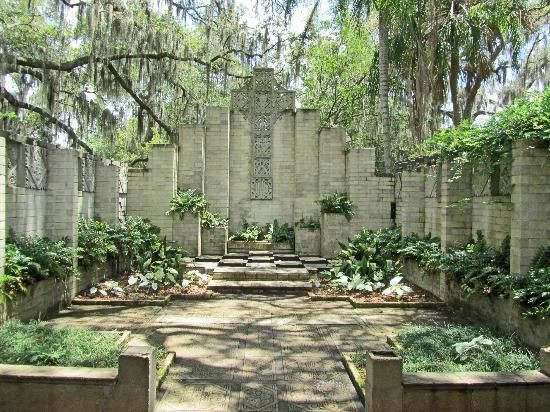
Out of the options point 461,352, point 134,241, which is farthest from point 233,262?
point 461,352

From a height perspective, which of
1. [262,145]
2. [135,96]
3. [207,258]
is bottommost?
[207,258]

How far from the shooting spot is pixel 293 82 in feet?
71.3

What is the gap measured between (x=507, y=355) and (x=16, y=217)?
21.8ft

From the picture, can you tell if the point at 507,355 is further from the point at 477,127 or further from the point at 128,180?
the point at 128,180

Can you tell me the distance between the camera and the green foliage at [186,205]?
1359 cm

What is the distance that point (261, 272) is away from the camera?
11.0 metres

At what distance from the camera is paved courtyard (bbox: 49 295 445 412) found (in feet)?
15.2

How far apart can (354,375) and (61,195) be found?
19.9 feet

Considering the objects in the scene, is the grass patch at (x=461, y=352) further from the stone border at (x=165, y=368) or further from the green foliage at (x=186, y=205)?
the green foliage at (x=186, y=205)

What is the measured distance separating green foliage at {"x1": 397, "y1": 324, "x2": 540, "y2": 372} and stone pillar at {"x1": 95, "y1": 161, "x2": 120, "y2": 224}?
814 cm

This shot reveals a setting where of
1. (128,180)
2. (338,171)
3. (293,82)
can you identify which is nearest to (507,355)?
(338,171)

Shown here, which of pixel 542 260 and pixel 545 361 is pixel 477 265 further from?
pixel 545 361

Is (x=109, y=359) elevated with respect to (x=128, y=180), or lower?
lower

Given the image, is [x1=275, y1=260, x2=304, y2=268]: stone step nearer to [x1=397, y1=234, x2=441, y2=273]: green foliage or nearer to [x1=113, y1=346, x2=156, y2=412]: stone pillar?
[x1=397, y1=234, x2=441, y2=273]: green foliage
